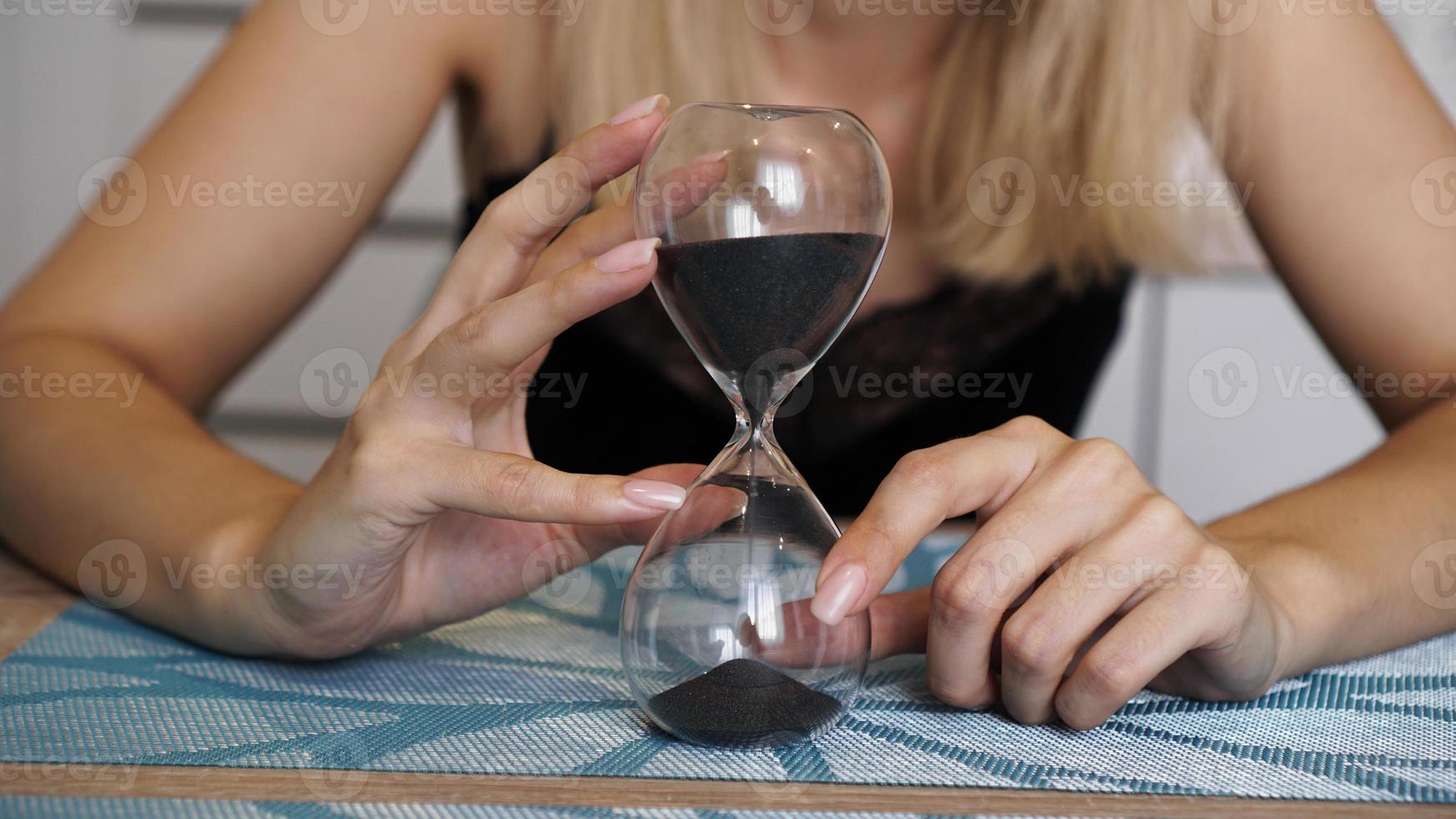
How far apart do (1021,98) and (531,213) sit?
76 centimetres

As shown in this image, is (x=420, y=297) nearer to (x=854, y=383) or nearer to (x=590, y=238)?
(x=854, y=383)

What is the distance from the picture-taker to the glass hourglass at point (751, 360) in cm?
56

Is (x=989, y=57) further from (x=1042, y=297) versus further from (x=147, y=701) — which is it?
(x=147, y=701)

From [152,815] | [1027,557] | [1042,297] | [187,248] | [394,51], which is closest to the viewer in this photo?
[152,815]

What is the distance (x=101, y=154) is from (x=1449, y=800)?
9.65ft

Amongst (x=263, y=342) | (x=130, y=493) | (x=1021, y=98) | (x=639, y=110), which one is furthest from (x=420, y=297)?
(x=639, y=110)

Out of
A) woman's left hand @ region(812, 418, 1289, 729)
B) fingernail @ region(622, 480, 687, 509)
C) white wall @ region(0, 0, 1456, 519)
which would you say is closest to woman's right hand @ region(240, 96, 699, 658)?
fingernail @ region(622, 480, 687, 509)

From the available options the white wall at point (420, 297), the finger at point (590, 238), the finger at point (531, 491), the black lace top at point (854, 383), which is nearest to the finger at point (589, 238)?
the finger at point (590, 238)

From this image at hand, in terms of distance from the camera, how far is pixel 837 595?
1.85 ft

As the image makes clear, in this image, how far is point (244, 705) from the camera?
648mm

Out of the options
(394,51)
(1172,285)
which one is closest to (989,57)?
(394,51)

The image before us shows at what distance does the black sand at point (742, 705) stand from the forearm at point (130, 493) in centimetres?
30

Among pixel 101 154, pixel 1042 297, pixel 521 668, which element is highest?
pixel 101 154

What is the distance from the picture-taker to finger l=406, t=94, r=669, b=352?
25.4 inches
